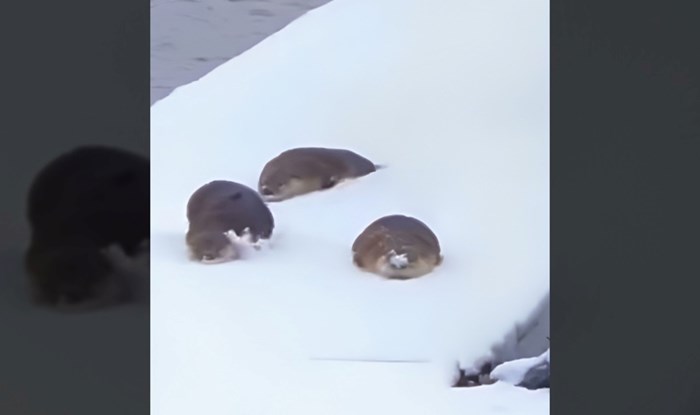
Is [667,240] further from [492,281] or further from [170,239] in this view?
[170,239]

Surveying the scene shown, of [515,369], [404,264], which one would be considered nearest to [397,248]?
[404,264]

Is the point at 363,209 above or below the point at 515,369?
above

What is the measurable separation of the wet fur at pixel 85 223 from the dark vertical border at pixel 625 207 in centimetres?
82

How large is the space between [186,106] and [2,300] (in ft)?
1.67

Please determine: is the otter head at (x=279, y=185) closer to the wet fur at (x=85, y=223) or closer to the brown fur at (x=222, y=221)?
the brown fur at (x=222, y=221)

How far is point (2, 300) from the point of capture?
151 cm

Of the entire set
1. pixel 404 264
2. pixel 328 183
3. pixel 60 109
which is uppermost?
pixel 60 109

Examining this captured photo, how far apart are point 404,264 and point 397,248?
3cm

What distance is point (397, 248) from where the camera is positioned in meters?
1.51

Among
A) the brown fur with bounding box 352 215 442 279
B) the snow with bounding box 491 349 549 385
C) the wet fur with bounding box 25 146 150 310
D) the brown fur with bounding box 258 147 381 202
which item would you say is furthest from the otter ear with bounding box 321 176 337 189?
the snow with bounding box 491 349 549 385

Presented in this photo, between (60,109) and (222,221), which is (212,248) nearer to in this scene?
(222,221)

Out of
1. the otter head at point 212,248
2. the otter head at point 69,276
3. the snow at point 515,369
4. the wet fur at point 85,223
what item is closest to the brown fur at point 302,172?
the otter head at point 212,248

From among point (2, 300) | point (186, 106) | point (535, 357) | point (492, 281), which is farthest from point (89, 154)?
point (535, 357)

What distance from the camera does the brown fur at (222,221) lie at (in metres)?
1.51
